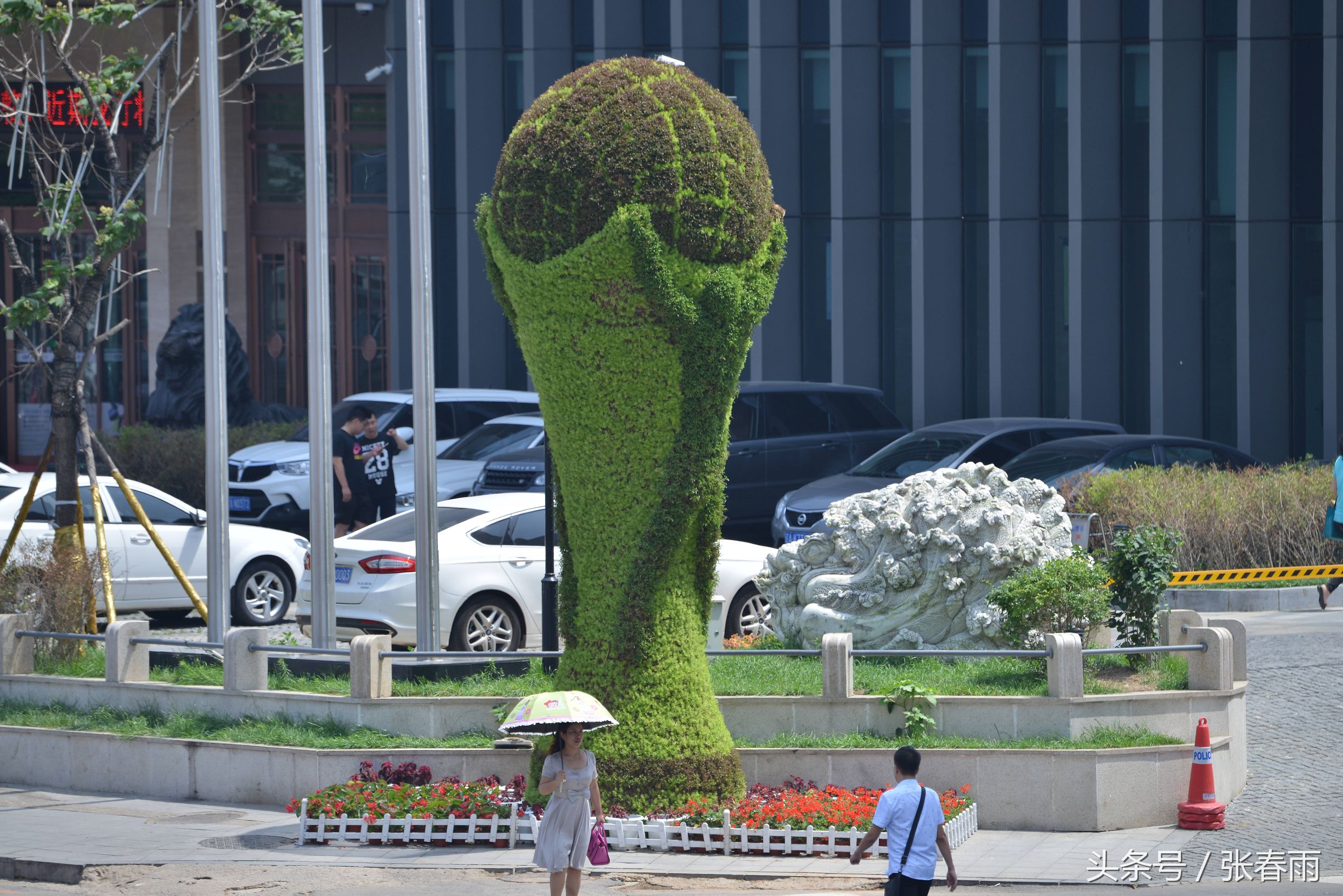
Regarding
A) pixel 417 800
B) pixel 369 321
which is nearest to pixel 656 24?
pixel 369 321

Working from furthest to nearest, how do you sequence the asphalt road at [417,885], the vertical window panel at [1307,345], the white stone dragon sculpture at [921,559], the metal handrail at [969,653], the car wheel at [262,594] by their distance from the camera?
the vertical window panel at [1307,345] → the car wheel at [262,594] → the white stone dragon sculpture at [921,559] → the metal handrail at [969,653] → the asphalt road at [417,885]

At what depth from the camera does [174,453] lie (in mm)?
23547

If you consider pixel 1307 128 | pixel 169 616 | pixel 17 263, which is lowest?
pixel 169 616

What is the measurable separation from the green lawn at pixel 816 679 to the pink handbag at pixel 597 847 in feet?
10.2

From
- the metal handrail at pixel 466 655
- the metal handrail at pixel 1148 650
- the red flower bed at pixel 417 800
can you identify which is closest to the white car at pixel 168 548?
the metal handrail at pixel 466 655

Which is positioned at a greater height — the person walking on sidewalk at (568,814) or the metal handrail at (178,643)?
the metal handrail at (178,643)

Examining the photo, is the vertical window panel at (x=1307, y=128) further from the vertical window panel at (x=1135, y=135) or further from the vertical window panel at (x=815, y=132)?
the vertical window panel at (x=815, y=132)

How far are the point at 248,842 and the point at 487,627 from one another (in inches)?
162

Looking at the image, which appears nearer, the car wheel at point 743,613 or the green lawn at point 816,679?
the green lawn at point 816,679

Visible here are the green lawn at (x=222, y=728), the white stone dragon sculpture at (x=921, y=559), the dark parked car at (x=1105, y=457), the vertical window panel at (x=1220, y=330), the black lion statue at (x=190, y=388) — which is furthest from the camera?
the vertical window panel at (x=1220, y=330)

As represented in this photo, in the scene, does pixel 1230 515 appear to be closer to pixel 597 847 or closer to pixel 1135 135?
pixel 597 847

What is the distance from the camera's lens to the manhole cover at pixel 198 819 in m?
11.0

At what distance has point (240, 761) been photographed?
11.6 meters

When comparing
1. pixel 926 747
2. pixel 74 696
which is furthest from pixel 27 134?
pixel 926 747
